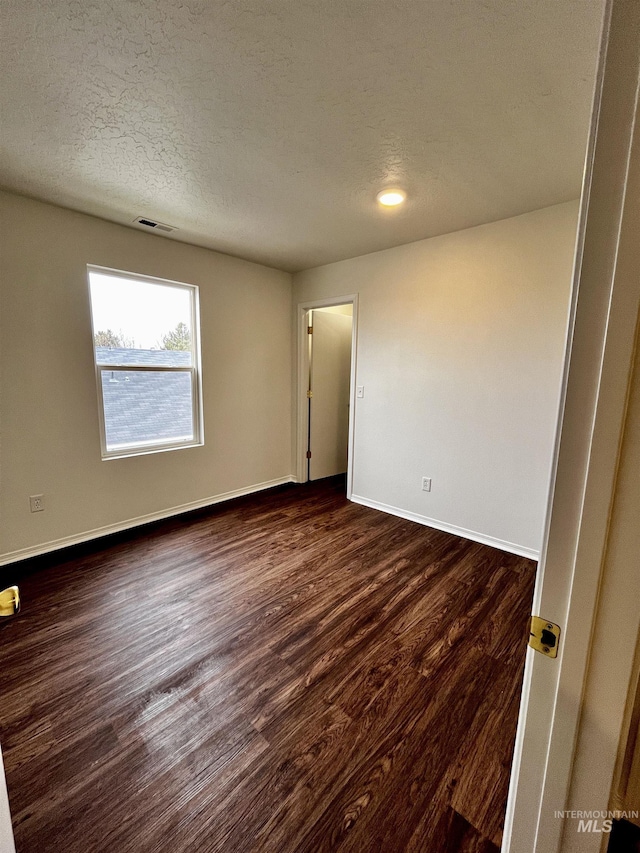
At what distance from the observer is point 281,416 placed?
13.9 feet

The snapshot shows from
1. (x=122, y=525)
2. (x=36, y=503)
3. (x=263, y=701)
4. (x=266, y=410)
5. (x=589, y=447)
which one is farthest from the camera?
(x=266, y=410)

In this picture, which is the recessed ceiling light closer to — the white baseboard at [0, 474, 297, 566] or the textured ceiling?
the textured ceiling

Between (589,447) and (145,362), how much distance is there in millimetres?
3248

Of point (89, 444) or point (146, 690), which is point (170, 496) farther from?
point (146, 690)

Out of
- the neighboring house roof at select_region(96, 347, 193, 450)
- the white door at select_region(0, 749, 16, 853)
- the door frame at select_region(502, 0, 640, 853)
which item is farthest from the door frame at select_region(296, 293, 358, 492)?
the white door at select_region(0, 749, 16, 853)

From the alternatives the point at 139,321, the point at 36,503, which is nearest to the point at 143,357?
the point at 139,321

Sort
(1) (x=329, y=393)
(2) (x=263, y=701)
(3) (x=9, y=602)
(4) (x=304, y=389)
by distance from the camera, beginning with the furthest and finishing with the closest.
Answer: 1. (1) (x=329, y=393)
2. (4) (x=304, y=389)
3. (2) (x=263, y=701)
4. (3) (x=9, y=602)

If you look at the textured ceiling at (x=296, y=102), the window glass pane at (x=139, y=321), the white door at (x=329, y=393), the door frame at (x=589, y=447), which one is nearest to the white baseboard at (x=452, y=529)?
the white door at (x=329, y=393)

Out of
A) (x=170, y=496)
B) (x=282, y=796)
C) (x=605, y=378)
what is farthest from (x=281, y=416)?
(x=605, y=378)

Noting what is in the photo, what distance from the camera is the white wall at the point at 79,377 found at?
237cm

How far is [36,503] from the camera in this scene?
99.6 inches

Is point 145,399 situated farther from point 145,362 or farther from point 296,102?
point 296,102

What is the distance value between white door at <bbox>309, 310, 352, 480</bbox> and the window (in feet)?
4.73

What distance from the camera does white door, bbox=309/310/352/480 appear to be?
4273 millimetres
